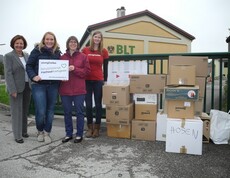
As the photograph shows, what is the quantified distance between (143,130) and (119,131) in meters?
0.45

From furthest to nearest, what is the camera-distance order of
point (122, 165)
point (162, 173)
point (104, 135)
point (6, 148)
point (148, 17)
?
point (148, 17)
point (104, 135)
point (6, 148)
point (122, 165)
point (162, 173)

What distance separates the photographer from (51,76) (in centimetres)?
458

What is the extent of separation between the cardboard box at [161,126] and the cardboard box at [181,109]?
0.40 m

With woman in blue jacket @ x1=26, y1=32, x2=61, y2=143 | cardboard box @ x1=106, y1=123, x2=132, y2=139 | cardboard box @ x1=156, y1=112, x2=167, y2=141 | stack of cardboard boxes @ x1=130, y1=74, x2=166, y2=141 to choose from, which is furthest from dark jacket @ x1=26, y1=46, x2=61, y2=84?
cardboard box @ x1=156, y1=112, x2=167, y2=141

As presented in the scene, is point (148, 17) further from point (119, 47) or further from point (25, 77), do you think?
point (25, 77)

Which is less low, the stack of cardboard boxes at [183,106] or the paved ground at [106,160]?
the stack of cardboard boxes at [183,106]

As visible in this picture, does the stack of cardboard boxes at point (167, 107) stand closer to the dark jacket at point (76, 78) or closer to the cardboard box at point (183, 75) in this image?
the cardboard box at point (183, 75)

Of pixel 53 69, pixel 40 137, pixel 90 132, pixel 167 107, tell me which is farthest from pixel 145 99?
pixel 40 137

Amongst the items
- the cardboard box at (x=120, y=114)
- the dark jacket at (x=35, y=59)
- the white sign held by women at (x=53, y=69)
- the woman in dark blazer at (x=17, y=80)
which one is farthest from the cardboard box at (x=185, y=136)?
the woman in dark blazer at (x=17, y=80)

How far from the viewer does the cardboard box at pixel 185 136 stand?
13.6ft

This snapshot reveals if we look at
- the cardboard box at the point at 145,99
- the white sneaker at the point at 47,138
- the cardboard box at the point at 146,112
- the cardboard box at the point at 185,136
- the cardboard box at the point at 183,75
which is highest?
the cardboard box at the point at 183,75

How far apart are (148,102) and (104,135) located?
1092 mm

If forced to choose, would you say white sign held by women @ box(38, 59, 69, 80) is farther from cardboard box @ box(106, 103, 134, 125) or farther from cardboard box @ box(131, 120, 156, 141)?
cardboard box @ box(131, 120, 156, 141)

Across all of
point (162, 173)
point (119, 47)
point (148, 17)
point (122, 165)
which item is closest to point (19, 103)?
point (122, 165)
